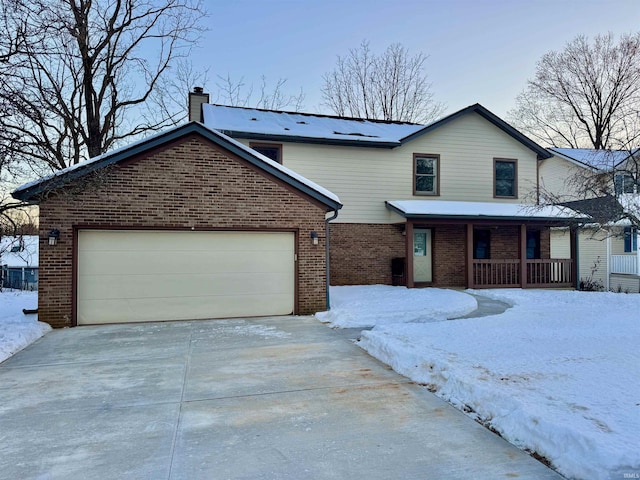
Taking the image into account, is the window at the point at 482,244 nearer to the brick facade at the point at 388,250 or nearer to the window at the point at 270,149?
the brick facade at the point at 388,250

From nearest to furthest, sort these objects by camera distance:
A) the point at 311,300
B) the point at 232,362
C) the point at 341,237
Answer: the point at 232,362 → the point at 311,300 → the point at 341,237

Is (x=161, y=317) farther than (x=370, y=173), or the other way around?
(x=370, y=173)

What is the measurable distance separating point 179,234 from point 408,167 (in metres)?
8.81

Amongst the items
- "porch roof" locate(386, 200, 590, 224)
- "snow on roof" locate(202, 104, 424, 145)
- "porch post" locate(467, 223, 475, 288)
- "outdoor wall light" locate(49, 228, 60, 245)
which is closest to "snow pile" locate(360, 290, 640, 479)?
"porch roof" locate(386, 200, 590, 224)

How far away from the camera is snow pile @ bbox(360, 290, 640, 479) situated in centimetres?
310

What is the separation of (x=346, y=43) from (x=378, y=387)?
28.6 meters

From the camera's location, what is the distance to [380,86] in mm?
30438

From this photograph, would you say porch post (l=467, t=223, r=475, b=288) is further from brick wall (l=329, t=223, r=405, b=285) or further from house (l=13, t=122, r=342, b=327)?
house (l=13, t=122, r=342, b=327)

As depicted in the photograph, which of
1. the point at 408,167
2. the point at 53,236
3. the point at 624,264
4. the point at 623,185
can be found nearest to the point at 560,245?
the point at 624,264

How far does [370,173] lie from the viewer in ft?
48.1

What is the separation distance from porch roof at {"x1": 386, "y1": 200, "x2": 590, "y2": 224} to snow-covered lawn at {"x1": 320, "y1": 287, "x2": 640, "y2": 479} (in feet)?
15.5

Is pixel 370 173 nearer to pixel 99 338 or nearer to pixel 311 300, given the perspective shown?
pixel 311 300

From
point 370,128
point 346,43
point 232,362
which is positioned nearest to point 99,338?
point 232,362

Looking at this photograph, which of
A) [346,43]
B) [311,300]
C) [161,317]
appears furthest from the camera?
[346,43]
